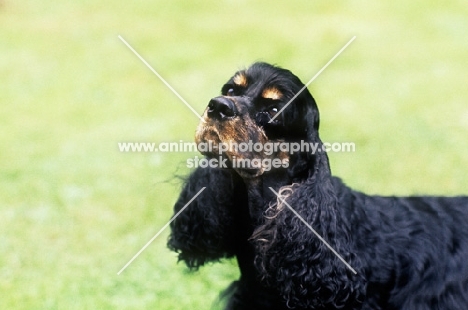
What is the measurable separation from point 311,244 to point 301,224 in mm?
115

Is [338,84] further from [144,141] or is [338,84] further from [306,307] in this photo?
[306,307]

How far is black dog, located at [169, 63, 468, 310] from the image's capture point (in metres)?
3.56

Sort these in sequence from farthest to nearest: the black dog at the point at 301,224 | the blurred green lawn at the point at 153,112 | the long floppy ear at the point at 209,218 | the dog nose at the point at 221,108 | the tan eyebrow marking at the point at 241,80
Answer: the blurred green lawn at the point at 153,112
the long floppy ear at the point at 209,218
the tan eyebrow marking at the point at 241,80
the black dog at the point at 301,224
the dog nose at the point at 221,108

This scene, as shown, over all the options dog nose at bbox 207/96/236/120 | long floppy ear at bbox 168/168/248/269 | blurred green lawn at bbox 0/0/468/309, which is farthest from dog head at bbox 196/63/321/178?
blurred green lawn at bbox 0/0/468/309

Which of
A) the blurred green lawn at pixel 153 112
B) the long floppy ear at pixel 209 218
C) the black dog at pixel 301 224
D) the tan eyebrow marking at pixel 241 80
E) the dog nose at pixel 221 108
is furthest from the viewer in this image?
the blurred green lawn at pixel 153 112

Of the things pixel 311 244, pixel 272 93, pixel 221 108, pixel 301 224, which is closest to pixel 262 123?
pixel 272 93

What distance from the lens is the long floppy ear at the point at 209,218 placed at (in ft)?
12.7

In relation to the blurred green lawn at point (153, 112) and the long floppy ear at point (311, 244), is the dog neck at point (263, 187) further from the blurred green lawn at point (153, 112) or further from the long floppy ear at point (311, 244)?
the blurred green lawn at point (153, 112)

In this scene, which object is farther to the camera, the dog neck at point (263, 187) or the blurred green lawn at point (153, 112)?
the blurred green lawn at point (153, 112)

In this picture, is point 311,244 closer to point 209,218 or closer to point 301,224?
point 301,224

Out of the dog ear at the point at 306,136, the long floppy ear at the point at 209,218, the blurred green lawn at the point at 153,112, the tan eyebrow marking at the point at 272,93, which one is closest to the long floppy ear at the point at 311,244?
the dog ear at the point at 306,136

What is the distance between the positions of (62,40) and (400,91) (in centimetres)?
583

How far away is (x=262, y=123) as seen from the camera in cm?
357

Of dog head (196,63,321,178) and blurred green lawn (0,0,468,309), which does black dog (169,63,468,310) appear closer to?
dog head (196,63,321,178)
